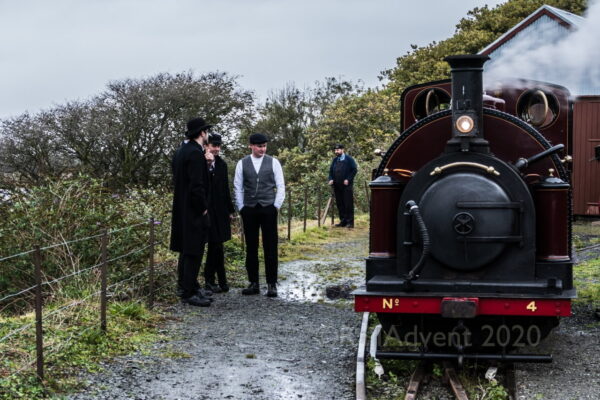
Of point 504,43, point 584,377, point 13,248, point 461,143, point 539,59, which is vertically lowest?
point 584,377

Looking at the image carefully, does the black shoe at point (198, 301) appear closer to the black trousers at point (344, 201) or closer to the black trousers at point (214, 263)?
the black trousers at point (214, 263)

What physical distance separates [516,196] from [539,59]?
4.92 metres

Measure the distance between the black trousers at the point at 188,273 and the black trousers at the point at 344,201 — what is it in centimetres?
864

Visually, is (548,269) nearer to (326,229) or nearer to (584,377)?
(584,377)

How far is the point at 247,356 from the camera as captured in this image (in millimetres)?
6777

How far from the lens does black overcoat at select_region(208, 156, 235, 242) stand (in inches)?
366

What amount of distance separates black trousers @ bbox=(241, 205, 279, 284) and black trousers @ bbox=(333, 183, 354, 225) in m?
7.89

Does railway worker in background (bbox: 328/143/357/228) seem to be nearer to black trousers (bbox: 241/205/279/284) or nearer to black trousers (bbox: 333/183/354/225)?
black trousers (bbox: 333/183/354/225)

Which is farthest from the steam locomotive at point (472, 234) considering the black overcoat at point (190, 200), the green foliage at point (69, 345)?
the black overcoat at point (190, 200)

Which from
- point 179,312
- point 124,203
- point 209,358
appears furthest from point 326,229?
point 209,358

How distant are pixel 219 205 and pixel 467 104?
410 cm

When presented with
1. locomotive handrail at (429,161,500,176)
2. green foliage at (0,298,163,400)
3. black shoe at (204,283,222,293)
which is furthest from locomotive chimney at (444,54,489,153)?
black shoe at (204,283,222,293)

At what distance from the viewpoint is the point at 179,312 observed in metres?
8.51

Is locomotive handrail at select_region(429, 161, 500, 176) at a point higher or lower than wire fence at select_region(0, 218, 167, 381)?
higher
